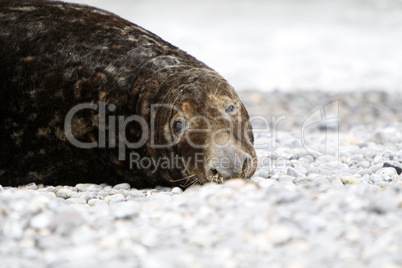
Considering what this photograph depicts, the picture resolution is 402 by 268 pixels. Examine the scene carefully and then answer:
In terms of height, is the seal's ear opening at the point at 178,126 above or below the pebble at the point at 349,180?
above

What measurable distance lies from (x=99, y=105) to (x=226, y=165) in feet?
4.82

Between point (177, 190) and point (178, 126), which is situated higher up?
point (178, 126)

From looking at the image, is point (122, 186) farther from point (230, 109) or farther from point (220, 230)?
point (220, 230)

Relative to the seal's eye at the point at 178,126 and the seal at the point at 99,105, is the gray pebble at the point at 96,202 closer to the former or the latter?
the seal at the point at 99,105

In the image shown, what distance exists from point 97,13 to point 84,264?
3.82 meters

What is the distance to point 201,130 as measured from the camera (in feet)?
14.8

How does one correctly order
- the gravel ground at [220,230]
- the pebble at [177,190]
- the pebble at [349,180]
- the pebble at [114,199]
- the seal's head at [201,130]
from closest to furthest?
the gravel ground at [220,230] < the pebble at [114,199] < the seal's head at [201,130] < the pebble at [177,190] < the pebble at [349,180]

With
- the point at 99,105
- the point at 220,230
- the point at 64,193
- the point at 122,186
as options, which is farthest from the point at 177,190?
the point at 220,230

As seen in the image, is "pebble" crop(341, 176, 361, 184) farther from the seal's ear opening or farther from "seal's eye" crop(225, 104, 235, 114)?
the seal's ear opening

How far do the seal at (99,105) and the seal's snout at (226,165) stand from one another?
196 mm

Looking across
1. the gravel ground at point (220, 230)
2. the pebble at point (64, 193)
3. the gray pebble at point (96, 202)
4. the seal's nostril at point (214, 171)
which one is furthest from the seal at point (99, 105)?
Answer: the gravel ground at point (220, 230)

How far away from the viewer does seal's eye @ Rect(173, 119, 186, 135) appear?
15.1ft

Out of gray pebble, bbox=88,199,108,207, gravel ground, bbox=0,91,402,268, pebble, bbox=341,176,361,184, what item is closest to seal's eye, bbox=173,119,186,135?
gray pebble, bbox=88,199,108,207

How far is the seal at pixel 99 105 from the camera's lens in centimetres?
470
